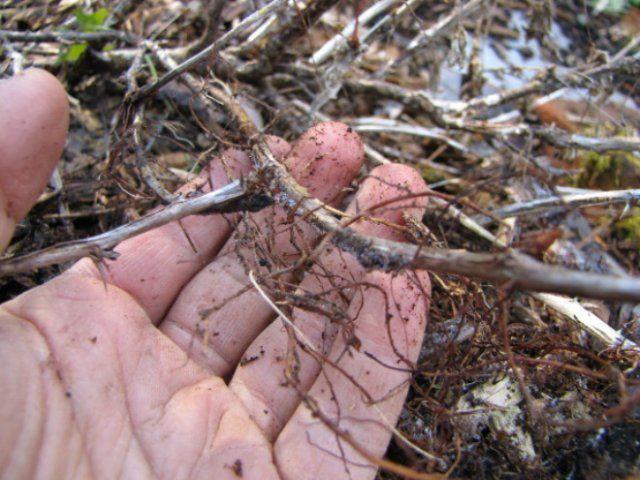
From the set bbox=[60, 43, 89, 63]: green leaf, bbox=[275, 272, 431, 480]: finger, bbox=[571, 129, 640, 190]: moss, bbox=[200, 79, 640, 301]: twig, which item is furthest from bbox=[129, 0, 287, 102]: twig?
bbox=[571, 129, 640, 190]: moss

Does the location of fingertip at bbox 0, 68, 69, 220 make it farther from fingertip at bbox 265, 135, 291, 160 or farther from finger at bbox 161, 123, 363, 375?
fingertip at bbox 265, 135, 291, 160

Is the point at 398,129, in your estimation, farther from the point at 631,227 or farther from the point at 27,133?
the point at 27,133

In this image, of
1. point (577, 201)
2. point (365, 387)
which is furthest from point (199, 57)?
point (577, 201)

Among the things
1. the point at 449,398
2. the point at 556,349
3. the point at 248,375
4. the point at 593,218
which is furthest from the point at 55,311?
the point at 593,218

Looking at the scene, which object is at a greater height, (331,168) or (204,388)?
(331,168)

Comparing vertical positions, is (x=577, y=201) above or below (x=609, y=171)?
above

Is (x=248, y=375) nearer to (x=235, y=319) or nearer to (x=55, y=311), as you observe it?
(x=235, y=319)

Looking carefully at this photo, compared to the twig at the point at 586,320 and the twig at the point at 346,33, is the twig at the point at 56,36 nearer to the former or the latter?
the twig at the point at 346,33
